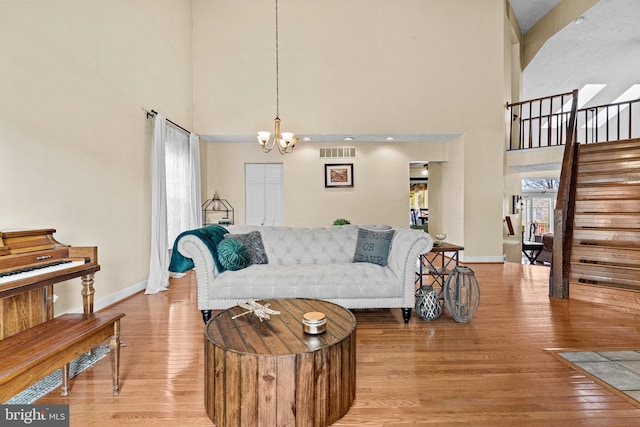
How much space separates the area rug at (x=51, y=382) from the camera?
1854 millimetres

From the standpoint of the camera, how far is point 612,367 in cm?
225

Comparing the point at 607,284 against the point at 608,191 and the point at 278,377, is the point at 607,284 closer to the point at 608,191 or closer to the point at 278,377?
the point at 608,191

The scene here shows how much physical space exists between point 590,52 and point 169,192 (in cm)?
994

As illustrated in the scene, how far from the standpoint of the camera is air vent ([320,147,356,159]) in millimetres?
7027

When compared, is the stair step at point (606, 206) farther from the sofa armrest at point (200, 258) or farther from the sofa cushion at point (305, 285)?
the sofa armrest at point (200, 258)

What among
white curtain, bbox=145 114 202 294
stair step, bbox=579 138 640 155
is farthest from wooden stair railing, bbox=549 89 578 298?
white curtain, bbox=145 114 202 294

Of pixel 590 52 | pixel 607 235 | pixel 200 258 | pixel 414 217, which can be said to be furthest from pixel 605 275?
pixel 414 217

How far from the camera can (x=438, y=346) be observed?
259 centimetres

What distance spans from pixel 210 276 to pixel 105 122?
2165mm

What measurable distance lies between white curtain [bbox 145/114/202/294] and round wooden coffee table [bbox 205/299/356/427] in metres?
3.02

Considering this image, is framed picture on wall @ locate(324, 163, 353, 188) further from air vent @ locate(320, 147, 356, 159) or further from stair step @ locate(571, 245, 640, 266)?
stair step @ locate(571, 245, 640, 266)

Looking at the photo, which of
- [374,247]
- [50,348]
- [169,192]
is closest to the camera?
[50,348]

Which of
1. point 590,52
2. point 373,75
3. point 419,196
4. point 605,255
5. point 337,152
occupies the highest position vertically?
point 590,52

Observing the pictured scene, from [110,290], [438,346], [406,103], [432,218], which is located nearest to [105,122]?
[110,290]
